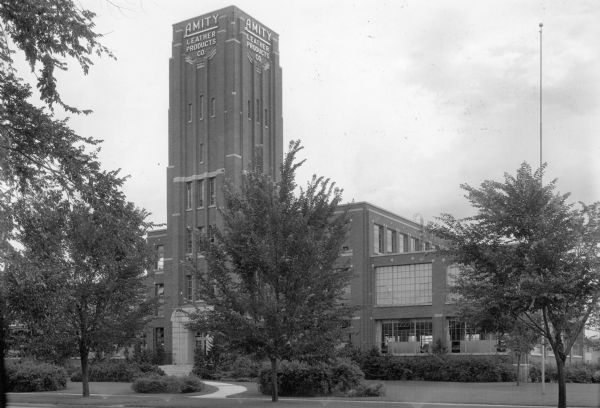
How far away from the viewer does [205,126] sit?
65875 mm

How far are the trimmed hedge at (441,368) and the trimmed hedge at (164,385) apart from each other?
55.1ft

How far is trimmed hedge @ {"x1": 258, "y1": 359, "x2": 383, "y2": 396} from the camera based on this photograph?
3061 cm

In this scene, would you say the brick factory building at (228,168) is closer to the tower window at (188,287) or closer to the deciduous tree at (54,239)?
the tower window at (188,287)

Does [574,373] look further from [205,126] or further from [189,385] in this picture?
[205,126]

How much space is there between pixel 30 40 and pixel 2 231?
10.9ft

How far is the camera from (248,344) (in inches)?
1001

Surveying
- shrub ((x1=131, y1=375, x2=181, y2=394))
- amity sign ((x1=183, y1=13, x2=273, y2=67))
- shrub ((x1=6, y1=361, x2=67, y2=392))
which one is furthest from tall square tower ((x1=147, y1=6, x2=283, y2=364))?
shrub ((x1=131, y1=375, x2=181, y2=394))

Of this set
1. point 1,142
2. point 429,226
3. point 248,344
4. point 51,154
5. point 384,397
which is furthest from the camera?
point 384,397

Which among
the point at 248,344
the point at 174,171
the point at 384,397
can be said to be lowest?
the point at 384,397

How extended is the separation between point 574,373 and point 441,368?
7203mm

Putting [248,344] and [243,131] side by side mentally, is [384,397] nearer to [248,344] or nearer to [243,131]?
[248,344]

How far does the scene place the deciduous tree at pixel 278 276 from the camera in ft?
82.0

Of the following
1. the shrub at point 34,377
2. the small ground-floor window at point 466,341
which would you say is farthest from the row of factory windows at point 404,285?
the shrub at point 34,377

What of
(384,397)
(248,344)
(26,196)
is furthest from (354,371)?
(26,196)
